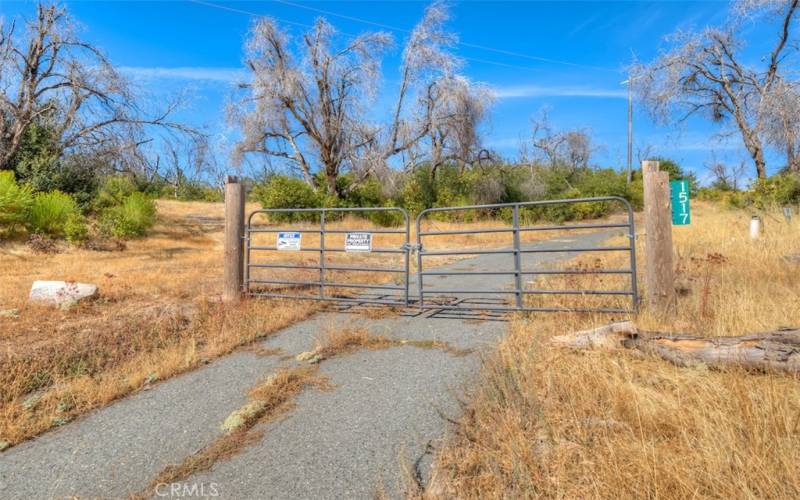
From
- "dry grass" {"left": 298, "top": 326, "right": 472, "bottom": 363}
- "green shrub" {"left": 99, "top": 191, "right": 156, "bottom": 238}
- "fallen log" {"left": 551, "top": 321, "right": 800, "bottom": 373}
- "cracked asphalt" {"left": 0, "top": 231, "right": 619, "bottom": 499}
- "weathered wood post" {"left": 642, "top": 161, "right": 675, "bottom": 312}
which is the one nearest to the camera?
"cracked asphalt" {"left": 0, "top": 231, "right": 619, "bottom": 499}

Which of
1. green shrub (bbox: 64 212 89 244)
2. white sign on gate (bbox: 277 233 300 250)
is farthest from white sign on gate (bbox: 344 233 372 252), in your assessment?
green shrub (bbox: 64 212 89 244)

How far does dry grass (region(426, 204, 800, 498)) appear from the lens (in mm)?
2092

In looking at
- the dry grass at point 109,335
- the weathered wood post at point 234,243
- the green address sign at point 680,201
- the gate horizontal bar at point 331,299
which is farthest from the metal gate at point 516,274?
the weathered wood post at point 234,243

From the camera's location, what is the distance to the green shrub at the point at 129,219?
14.5 metres

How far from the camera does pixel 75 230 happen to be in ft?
42.7

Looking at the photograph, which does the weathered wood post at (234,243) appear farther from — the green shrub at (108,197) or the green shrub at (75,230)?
the green shrub at (108,197)

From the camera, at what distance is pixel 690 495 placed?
78.8 inches

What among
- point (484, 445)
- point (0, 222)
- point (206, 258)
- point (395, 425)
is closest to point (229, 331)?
point (395, 425)

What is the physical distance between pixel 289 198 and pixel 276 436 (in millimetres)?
20120

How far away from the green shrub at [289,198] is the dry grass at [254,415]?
1835cm

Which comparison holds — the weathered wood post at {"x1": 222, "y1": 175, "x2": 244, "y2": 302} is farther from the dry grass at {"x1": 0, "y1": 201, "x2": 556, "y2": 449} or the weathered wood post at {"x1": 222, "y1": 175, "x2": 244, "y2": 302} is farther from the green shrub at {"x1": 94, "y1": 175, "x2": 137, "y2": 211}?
the green shrub at {"x1": 94, "y1": 175, "x2": 137, "y2": 211}

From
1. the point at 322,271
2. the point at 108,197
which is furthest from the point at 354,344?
the point at 108,197

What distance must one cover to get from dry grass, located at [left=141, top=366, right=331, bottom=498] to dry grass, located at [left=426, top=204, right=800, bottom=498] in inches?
56.7

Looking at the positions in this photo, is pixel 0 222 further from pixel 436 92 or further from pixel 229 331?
pixel 436 92
